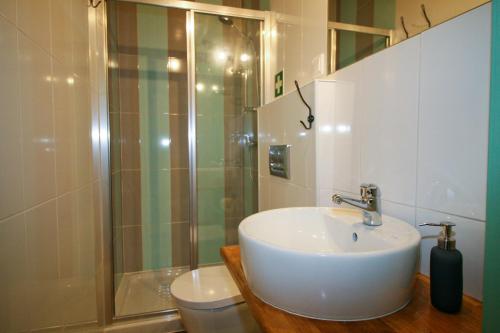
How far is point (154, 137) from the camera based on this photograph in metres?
2.24

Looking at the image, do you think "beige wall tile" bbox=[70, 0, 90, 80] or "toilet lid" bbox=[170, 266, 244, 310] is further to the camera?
"toilet lid" bbox=[170, 266, 244, 310]

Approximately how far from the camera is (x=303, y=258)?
1.51 ft

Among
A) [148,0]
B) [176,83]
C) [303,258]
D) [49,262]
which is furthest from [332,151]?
[176,83]

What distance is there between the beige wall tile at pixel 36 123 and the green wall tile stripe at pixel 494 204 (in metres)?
0.91

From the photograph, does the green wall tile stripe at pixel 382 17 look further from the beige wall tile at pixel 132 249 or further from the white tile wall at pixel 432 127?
the beige wall tile at pixel 132 249

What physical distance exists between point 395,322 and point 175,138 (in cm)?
205

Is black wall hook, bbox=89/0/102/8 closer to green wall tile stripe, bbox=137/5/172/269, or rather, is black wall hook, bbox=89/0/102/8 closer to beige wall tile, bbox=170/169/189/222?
green wall tile stripe, bbox=137/5/172/269

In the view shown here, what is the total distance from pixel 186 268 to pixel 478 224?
7.22 ft

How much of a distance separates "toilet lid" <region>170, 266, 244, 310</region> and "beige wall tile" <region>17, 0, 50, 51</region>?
1151 millimetres

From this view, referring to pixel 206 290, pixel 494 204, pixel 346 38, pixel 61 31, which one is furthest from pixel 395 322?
pixel 61 31

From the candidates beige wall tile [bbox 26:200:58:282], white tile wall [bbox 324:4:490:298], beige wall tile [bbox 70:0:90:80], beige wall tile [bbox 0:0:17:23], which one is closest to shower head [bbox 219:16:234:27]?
beige wall tile [bbox 70:0:90:80]

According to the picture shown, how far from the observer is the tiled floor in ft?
5.80

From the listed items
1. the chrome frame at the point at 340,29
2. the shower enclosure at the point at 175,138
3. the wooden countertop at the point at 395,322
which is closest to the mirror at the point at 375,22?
the chrome frame at the point at 340,29

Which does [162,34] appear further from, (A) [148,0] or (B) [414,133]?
(B) [414,133]
